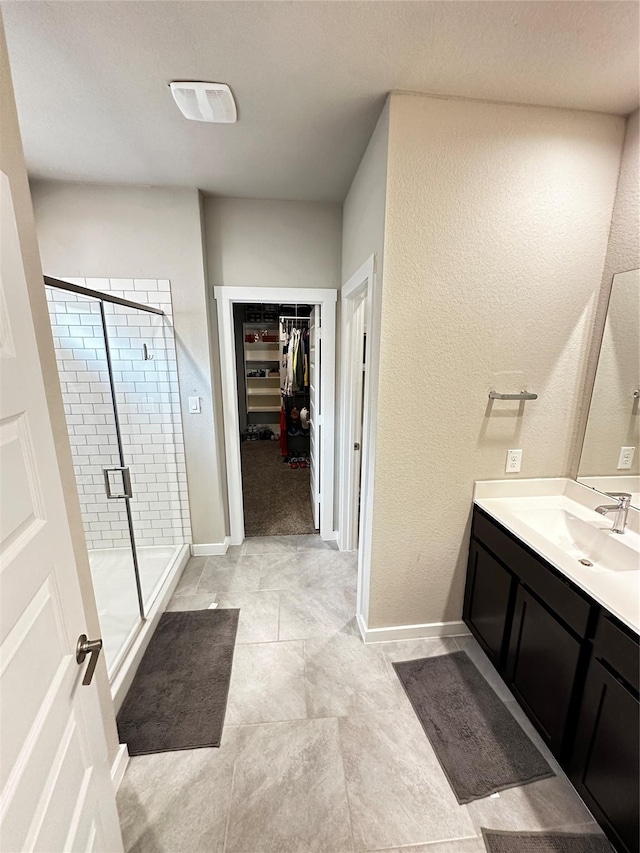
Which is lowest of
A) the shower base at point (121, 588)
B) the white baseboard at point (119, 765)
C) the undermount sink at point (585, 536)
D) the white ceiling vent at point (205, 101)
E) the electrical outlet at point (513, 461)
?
the white baseboard at point (119, 765)

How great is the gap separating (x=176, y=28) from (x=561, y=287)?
188cm

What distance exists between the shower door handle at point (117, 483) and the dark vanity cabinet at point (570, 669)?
199cm

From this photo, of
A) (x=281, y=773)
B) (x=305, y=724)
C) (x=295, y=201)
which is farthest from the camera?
(x=295, y=201)

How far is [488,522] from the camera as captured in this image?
5.77ft

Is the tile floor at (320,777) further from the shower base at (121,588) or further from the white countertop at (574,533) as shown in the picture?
the white countertop at (574,533)

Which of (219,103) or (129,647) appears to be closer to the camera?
(219,103)

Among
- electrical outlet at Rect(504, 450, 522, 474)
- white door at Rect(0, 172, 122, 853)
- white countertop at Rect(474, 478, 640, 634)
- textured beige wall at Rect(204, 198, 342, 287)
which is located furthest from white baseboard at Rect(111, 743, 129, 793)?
textured beige wall at Rect(204, 198, 342, 287)

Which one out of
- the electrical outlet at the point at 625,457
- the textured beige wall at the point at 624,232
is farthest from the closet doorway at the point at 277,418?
the electrical outlet at the point at 625,457

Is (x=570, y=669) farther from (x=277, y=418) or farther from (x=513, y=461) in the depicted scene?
(x=277, y=418)

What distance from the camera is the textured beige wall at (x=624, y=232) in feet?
5.01

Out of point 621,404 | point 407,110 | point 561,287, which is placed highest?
point 407,110

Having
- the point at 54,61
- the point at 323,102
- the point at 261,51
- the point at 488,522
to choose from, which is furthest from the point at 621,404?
the point at 54,61

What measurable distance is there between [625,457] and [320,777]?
194 centimetres

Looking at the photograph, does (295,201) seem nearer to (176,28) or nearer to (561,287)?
(176,28)
